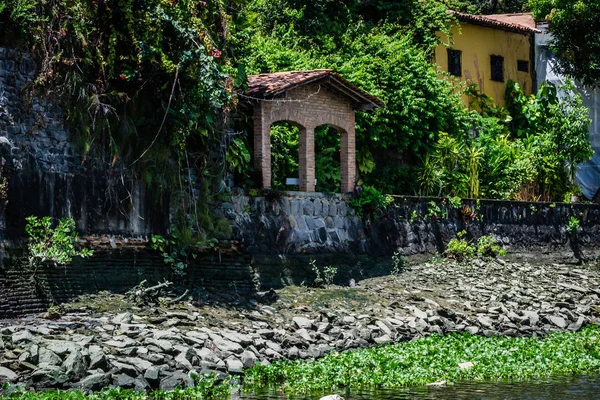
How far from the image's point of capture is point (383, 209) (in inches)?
1089

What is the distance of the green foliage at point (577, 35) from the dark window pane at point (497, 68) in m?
2.00

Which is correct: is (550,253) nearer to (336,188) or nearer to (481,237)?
(481,237)

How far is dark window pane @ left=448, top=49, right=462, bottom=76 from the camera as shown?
121ft

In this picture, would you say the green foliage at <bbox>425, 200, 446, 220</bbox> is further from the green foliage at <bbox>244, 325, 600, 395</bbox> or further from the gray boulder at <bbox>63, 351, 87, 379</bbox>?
the gray boulder at <bbox>63, 351, 87, 379</bbox>

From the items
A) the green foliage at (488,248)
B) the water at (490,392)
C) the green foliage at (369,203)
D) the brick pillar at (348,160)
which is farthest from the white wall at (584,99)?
the water at (490,392)

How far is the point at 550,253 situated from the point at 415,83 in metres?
6.12

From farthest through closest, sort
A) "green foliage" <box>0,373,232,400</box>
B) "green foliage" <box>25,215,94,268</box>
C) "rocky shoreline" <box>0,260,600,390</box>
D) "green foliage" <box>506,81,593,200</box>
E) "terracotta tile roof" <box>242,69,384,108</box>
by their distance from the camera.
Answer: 1. "green foliage" <box>506,81,593,200</box>
2. "terracotta tile roof" <box>242,69,384,108</box>
3. "green foliage" <box>25,215,94,268</box>
4. "rocky shoreline" <box>0,260,600,390</box>
5. "green foliage" <box>0,373,232,400</box>

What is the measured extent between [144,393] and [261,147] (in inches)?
393

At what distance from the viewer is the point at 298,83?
25297 mm

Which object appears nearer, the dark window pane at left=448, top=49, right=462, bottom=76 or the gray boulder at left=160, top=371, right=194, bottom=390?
the gray boulder at left=160, top=371, right=194, bottom=390

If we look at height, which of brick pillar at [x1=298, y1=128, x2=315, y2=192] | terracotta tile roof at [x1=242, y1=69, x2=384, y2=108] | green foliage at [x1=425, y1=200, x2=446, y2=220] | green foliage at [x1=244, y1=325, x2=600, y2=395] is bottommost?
green foliage at [x1=244, y1=325, x2=600, y2=395]

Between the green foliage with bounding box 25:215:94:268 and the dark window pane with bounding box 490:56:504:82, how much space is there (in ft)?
71.2

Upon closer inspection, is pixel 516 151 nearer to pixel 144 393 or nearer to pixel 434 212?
pixel 434 212

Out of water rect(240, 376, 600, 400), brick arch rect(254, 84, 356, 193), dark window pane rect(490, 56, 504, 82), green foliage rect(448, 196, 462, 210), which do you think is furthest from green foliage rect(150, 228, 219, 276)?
dark window pane rect(490, 56, 504, 82)
